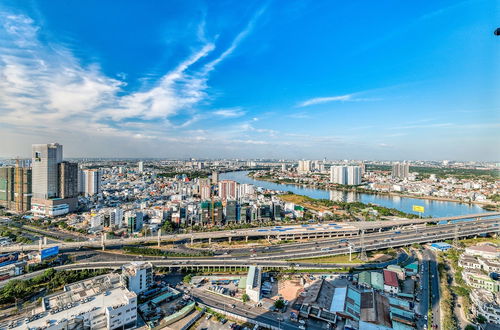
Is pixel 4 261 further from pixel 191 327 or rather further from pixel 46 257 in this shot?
pixel 191 327

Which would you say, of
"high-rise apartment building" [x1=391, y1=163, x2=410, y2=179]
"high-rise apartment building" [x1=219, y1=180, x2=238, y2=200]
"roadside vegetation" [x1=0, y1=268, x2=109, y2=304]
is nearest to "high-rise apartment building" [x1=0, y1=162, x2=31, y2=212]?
"roadside vegetation" [x1=0, y1=268, x2=109, y2=304]

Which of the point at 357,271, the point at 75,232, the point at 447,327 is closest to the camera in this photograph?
the point at 447,327

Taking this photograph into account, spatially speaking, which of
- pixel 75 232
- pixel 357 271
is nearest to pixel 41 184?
pixel 75 232

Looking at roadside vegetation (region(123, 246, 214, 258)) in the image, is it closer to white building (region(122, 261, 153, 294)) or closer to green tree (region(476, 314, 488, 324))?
white building (region(122, 261, 153, 294))

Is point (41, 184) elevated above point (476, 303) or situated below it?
above

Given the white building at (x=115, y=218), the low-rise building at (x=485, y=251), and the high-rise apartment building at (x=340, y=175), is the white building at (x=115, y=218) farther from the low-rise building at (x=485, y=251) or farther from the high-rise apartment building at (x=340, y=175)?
the high-rise apartment building at (x=340, y=175)

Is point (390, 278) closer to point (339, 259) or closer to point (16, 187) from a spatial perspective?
point (339, 259)

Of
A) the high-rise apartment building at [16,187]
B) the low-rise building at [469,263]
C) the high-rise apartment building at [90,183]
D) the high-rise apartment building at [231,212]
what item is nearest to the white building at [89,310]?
the high-rise apartment building at [231,212]

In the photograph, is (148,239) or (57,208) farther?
(57,208)
